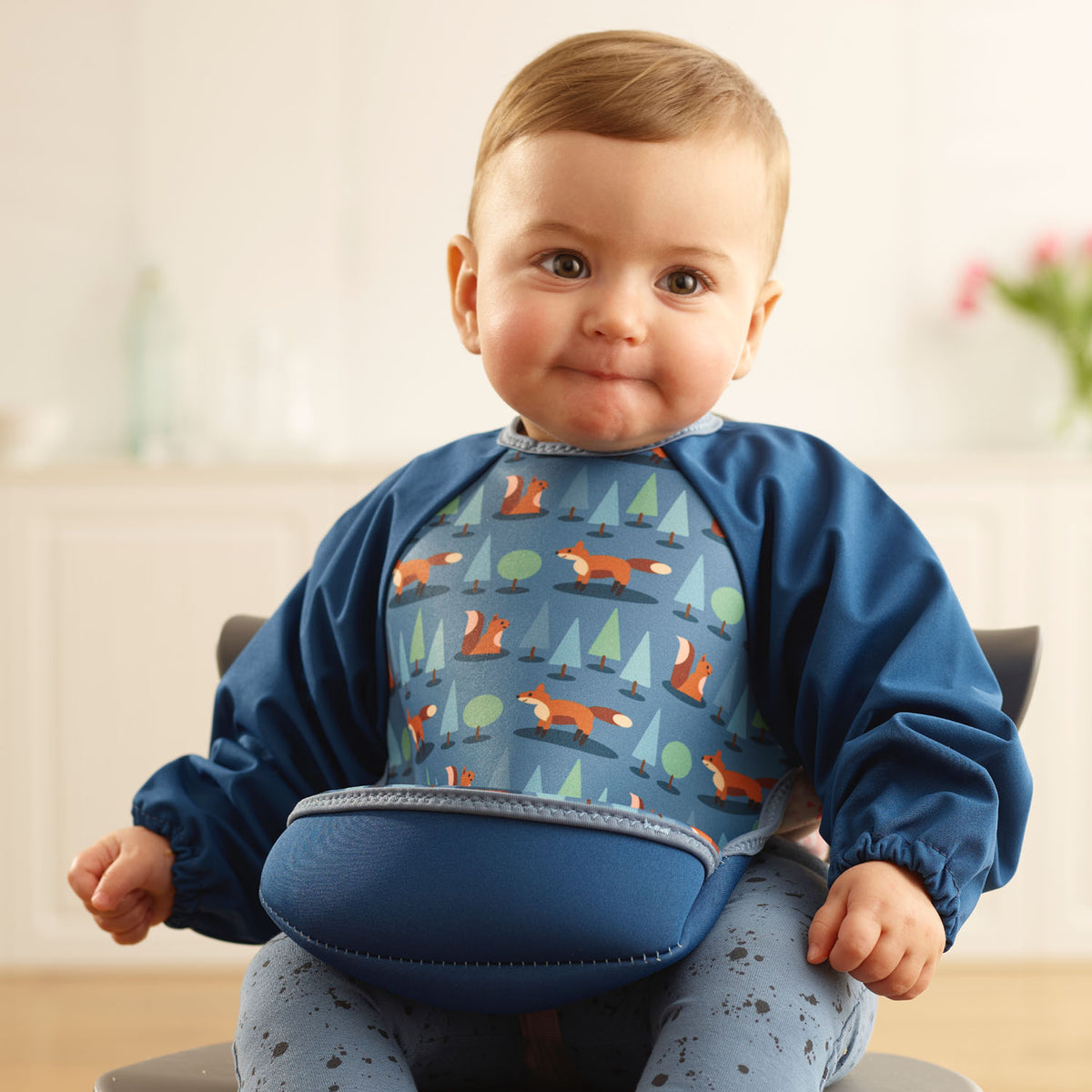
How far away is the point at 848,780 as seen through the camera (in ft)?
2.19

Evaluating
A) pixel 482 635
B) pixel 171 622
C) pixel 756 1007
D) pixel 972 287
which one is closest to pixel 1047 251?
pixel 972 287

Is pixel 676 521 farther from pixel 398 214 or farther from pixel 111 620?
pixel 398 214

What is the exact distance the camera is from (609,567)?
0.75 metres

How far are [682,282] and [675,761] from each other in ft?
0.89

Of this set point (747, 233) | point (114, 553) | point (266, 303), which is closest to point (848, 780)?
point (747, 233)

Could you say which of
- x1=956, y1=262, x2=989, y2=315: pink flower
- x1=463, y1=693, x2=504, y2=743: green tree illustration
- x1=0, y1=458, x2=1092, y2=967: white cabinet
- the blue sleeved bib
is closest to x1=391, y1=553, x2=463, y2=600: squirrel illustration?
the blue sleeved bib

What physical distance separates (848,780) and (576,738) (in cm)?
14

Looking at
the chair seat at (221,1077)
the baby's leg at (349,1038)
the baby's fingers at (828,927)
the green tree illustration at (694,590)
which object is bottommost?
the chair seat at (221,1077)

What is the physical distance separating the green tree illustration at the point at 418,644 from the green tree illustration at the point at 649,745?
0.48 feet

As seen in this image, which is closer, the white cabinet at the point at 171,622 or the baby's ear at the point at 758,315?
the baby's ear at the point at 758,315

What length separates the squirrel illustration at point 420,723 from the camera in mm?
740

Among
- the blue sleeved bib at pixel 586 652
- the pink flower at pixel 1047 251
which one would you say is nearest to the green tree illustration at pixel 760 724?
the blue sleeved bib at pixel 586 652

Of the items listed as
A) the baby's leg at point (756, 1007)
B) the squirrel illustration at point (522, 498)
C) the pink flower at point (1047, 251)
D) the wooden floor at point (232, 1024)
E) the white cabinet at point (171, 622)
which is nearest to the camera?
the baby's leg at point (756, 1007)

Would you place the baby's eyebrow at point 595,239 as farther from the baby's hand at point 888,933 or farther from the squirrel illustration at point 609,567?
the baby's hand at point 888,933
